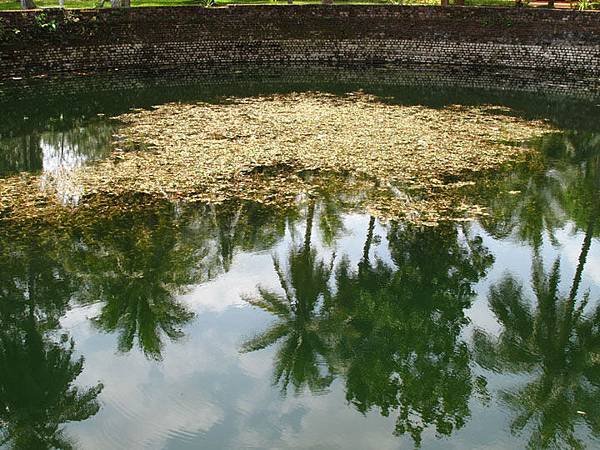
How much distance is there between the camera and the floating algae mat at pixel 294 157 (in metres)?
10.0

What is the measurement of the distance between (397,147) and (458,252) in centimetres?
429

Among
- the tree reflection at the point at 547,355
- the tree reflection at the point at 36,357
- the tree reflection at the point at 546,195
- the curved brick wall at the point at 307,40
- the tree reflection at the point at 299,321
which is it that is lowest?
the tree reflection at the point at 36,357

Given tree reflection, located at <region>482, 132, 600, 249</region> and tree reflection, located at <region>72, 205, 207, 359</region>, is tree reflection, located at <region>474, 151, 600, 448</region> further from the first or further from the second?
tree reflection, located at <region>72, 205, 207, 359</region>

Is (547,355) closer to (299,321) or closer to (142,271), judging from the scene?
(299,321)

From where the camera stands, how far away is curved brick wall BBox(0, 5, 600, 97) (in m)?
20.2

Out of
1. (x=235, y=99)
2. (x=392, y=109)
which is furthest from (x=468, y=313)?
(x=235, y=99)

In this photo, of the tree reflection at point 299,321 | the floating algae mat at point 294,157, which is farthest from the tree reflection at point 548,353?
the floating algae mat at point 294,157

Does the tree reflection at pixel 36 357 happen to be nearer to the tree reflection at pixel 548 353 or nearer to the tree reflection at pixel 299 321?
the tree reflection at pixel 299 321

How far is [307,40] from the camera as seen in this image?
22438 millimetres

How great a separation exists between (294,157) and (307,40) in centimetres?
1158

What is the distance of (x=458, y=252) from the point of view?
337 inches

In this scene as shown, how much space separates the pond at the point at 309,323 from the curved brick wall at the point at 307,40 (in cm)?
1008

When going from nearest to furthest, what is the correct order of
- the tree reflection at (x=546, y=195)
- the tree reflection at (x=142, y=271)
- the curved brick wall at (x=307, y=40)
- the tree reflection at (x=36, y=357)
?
the tree reflection at (x=36, y=357)
the tree reflection at (x=142, y=271)
the tree reflection at (x=546, y=195)
the curved brick wall at (x=307, y=40)

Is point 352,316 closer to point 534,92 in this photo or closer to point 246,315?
point 246,315
